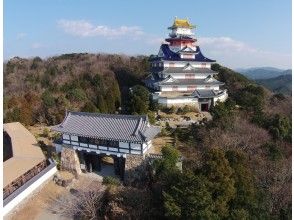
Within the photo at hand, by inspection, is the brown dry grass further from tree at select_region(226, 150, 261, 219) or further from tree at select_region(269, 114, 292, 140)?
tree at select_region(269, 114, 292, 140)

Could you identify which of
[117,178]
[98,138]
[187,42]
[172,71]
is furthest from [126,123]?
[187,42]

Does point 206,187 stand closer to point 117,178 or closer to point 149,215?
point 149,215

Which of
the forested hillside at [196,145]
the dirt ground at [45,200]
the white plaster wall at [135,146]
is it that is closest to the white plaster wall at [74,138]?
the dirt ground at [45,200]

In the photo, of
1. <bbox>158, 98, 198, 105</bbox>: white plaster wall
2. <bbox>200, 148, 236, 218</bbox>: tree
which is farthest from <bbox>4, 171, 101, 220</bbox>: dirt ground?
<bbox>158, 98, 198, 105</bbox>: white plaster wall

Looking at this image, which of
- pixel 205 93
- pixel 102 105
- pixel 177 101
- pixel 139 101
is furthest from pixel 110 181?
pixel 205 93

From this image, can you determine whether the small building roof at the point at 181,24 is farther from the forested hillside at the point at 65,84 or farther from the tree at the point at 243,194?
the tree at the point at 243,194
